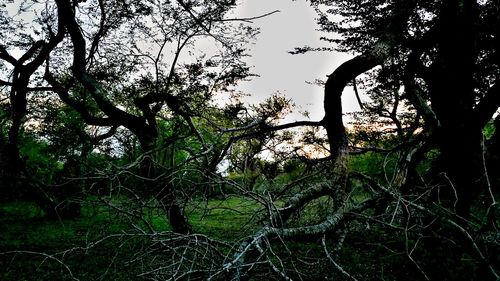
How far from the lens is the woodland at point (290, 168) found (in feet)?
9.71

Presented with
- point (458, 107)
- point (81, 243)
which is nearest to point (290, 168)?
point (458, 107)

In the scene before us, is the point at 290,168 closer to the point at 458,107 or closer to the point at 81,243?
the point at 458,107

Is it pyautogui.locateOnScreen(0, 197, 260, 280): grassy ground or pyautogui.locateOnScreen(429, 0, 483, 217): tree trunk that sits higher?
pyautogui.locateOnScreen(429, 0, 483, 217): tree trunk

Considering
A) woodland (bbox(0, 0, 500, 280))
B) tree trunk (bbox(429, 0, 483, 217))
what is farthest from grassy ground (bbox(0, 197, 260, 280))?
tree trunk (bbox(429, 0, 483, 217))

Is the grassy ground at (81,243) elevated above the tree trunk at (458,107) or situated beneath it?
situated beneath

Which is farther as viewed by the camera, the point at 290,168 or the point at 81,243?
the point at 290,168

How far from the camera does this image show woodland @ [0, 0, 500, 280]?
2959 mm

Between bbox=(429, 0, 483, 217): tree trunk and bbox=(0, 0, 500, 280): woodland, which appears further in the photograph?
bbox=(429, 0, 483, 217): tree trunk

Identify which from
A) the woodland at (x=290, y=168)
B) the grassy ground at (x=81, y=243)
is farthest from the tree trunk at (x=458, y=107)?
the grassy ground at (x=81, y=243)

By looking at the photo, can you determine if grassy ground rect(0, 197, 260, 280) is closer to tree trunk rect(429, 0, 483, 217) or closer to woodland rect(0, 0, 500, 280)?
woodland rect(0, 0, 500, 280)

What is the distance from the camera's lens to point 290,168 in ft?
28.9

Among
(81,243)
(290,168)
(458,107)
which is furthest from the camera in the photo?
(290,168)

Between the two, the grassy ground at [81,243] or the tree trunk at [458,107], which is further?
the tree trunk at [458,107]

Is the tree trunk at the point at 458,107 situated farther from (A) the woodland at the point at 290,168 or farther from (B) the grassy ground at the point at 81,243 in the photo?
(B) the grassy ground at the point at 81,243
